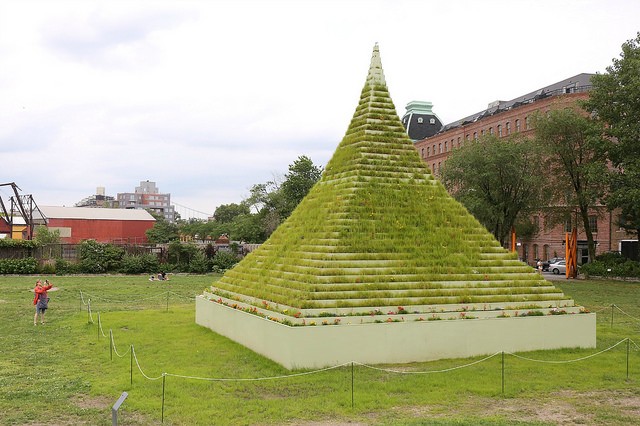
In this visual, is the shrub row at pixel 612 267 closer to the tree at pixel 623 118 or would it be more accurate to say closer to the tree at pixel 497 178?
the tree at pixel 623 118

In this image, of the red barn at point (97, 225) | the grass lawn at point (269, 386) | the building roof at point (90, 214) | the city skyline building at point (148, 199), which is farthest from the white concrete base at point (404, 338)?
the city skyline building at point (148, 199)

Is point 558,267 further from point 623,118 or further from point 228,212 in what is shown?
point 228,212

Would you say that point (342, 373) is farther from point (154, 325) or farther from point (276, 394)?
point (154, 325)

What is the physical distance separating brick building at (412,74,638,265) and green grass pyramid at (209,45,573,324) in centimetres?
3236

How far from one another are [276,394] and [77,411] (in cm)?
339

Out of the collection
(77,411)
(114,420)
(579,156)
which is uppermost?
(579,156)

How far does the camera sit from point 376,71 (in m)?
18.6

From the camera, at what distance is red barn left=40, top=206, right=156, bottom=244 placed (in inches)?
2665

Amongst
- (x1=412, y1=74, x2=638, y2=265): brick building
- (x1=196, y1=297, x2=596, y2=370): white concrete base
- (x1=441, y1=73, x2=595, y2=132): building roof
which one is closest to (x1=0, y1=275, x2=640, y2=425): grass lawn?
(x1=196, y1=297, x2=596, y2=370): white concrete base

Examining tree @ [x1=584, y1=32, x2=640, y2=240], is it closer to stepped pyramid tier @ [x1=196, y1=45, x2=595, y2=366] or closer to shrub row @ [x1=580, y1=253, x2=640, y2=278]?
shrub row @ [x1=580, y1=253, x2=640, y2=278]

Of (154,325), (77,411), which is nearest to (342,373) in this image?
(77,411)

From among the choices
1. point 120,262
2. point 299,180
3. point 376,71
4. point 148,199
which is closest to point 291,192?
point 299,180

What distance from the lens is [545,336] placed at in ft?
51.4

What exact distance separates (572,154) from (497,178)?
5267 mm
